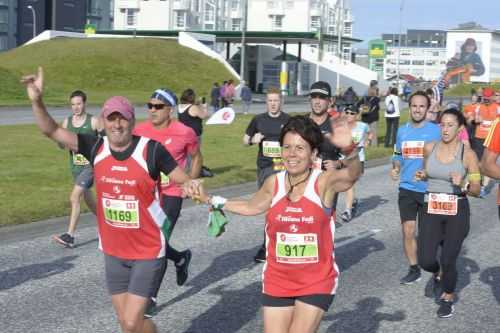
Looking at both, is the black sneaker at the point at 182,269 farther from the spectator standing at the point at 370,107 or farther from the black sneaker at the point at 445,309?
the spectator standing at the point at 370,107

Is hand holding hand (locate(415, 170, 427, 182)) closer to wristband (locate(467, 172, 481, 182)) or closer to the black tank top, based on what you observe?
wristband (locate(467, 172, 481, 182))

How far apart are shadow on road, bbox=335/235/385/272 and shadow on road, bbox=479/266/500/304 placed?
1483mm

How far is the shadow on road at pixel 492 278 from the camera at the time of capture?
30.8ft

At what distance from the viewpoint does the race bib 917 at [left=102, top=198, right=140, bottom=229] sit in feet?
18.9

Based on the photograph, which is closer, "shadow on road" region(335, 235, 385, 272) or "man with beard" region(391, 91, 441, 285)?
"man with beard" region(391, 91, 441, 285)

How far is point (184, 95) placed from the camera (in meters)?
13.8

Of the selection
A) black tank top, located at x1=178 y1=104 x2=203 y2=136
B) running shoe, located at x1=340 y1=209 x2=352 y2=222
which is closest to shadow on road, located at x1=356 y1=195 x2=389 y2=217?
running shoe, located at x1=340 y1=209 x2=352 y2=222

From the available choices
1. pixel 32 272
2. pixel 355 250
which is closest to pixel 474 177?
pixel 355 250

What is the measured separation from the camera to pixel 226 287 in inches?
352

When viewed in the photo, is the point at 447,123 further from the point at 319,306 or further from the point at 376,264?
the point at 319,306

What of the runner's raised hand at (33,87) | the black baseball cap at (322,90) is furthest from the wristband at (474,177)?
the runner's raised hand at (33,87)

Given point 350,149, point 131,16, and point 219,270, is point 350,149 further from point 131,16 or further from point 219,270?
point 131,16

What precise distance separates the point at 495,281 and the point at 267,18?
104 metres

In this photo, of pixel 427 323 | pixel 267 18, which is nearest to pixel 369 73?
pixel 267 18
